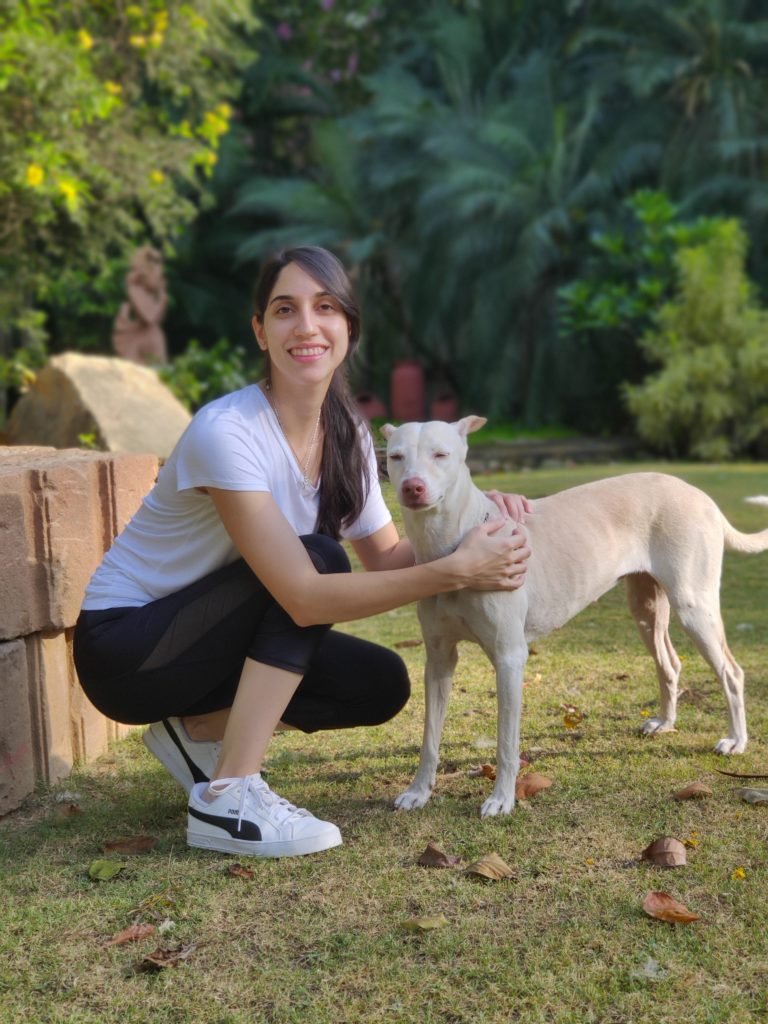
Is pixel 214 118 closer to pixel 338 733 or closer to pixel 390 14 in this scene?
pixel 338 733

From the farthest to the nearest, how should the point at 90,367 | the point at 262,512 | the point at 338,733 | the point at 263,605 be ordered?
the point at 90,367 → the point at 338,733 → the point at 263,605 → the point at 262,512

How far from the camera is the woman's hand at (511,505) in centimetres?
328

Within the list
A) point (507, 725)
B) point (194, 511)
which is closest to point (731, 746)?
point (507, 725)

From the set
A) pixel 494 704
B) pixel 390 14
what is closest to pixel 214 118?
pixel 494 704

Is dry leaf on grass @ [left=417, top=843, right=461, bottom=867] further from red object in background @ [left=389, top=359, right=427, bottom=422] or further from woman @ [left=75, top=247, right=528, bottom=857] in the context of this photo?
red object in background @ [left=389, top=359, right=427, bottom=422]

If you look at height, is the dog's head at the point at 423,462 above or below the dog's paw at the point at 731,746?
above

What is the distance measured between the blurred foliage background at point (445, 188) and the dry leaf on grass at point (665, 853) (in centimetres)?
847

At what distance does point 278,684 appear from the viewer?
9.53 ft

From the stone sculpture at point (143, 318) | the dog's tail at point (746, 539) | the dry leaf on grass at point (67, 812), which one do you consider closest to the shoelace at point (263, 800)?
the dry leaf on grass at point (67, 812)

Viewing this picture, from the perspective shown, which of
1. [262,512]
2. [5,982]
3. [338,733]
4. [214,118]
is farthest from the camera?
[214,118]

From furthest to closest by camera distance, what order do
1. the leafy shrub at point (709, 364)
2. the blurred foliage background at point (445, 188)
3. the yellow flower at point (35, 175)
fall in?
the leafy shrub at point (709, 364) < the blurred foliage background at point (445, 188) < the yellow flower at point (35, 175)

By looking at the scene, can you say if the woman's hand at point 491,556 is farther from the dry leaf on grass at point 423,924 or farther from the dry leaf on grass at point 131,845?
the dry leaf on grass at point 131,845

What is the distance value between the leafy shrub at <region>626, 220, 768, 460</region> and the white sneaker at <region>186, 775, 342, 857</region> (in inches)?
473

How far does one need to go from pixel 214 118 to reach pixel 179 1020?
10697mm
